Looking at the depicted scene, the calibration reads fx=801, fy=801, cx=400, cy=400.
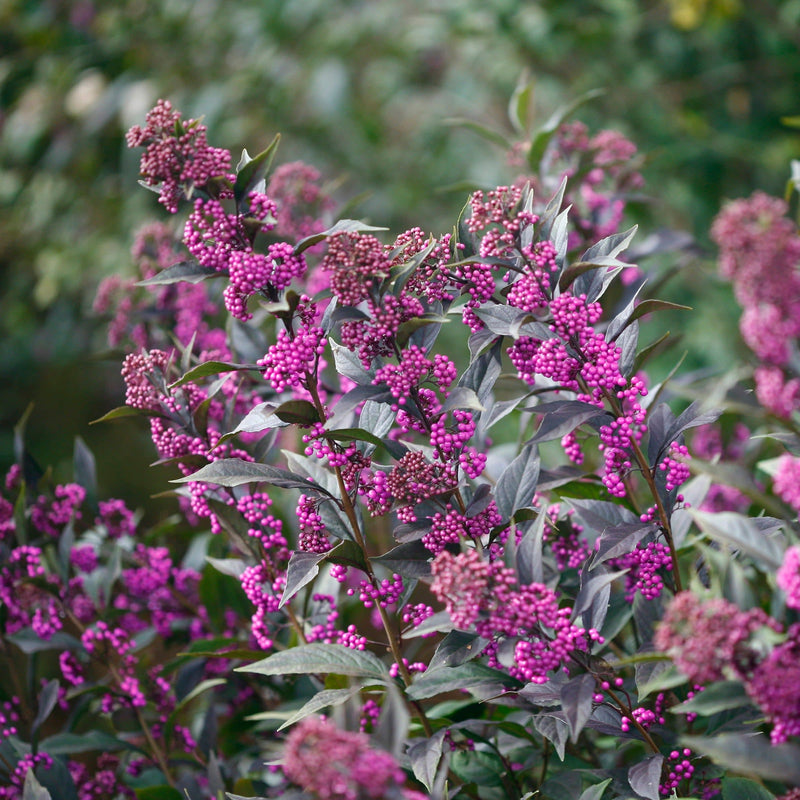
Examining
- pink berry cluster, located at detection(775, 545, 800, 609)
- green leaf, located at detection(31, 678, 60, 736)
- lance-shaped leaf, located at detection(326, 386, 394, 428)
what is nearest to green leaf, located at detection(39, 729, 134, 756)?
green leaf, located at detection(31, 678, 60, 736)

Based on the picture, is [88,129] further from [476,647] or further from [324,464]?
[476,647]

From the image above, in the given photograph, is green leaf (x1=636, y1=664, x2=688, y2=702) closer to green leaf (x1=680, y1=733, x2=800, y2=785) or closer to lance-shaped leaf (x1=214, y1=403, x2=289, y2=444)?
green leaf (x1=680, y1=733, x2=800, y2=785)

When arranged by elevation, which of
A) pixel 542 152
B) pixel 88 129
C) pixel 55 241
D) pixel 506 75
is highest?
pixel 542 152

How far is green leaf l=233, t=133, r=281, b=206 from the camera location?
71cm

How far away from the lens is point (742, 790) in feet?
2.17

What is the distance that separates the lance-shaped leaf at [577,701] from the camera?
59 centimetres

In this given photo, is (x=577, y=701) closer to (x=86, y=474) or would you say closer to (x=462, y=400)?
(x=462, y=400)

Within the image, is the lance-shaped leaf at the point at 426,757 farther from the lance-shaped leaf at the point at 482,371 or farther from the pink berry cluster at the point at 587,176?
the pink berry cluster at the point at 587,176

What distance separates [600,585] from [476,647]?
0.12m

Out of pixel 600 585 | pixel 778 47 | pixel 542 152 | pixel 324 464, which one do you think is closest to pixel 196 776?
pixel 324 464

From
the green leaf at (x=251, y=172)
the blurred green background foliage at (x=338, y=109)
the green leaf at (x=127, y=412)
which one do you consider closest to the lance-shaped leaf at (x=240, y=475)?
the green leaf at (x=127, y=412)

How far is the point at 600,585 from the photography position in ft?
2.15

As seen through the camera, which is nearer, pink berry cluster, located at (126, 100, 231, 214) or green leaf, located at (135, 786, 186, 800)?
pink berry cluster, located at (126, 100, 231, 214)

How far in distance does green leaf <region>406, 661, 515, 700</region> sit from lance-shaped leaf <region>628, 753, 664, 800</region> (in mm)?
126
